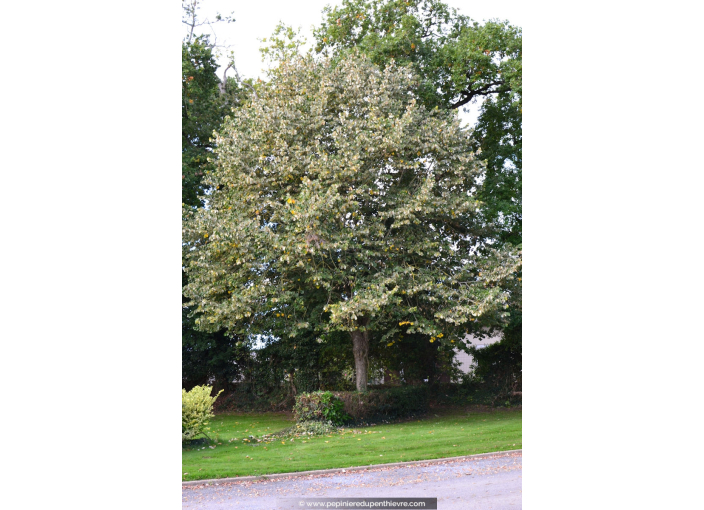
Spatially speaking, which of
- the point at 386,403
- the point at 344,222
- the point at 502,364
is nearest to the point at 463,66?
the point at 344,222

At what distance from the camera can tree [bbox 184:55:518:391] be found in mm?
7059

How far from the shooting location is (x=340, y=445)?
20.8 ft

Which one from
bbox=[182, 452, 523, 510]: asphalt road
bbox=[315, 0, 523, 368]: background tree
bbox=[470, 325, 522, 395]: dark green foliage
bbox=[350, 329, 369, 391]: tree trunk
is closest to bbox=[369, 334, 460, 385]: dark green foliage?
bbox=[350, 329, 369, 391]: tree trunk

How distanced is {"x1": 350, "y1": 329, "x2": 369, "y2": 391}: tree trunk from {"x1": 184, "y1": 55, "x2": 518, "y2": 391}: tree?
0.02 m

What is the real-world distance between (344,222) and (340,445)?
294cm

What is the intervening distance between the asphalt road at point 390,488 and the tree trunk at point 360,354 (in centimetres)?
211

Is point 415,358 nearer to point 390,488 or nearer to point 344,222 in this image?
point 344,222

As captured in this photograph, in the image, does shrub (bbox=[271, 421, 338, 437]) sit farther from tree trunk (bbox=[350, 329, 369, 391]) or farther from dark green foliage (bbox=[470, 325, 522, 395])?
dark green foliage (bbox=[470, 325, 522, 395])
